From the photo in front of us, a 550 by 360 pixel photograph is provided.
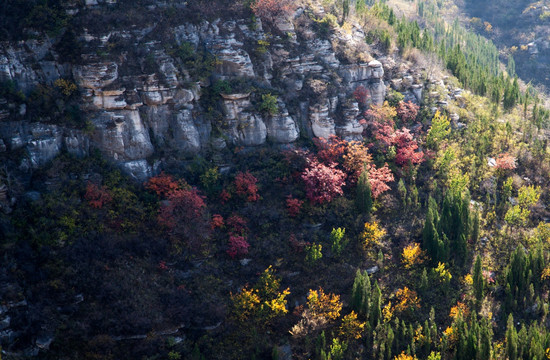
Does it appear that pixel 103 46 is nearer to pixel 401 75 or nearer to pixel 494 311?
pixel 401 75

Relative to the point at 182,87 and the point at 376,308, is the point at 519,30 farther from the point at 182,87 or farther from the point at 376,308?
the point at 376,308

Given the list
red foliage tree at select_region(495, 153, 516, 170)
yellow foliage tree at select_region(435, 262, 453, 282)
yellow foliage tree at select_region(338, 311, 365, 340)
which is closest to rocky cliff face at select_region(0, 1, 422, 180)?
red foliage tree at select_region(495, 153, 516, 170)

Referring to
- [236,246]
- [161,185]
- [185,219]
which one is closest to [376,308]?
[236,246]

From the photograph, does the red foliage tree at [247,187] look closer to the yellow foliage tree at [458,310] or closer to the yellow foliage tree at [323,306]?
the yellow foliage tree at [323,306]

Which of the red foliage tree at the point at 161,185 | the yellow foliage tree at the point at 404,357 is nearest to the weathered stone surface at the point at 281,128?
the red foliage tree at the point at 161,185

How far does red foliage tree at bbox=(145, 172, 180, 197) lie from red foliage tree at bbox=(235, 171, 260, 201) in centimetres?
358

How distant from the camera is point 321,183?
28.5 meters

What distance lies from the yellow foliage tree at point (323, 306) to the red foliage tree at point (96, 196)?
38.7ft

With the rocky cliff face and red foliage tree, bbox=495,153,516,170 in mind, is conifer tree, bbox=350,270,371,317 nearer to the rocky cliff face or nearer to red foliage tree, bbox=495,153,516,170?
the rocky cliff face

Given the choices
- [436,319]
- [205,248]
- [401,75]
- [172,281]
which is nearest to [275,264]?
[205,248]

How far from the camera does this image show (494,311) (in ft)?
88.2

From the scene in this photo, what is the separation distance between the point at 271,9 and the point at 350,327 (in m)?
22.2

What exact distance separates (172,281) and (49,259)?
5905mm

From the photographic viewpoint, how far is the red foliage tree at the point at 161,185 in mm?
26625
